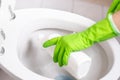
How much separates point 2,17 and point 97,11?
3.63 feet

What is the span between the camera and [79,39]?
854mm

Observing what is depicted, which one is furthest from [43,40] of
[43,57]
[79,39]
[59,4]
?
[59,4]

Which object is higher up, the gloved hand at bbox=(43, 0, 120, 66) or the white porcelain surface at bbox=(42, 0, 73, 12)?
the gloved hand at bbox=(43, 0, 120, 66)

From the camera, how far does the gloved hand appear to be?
2.72 feet

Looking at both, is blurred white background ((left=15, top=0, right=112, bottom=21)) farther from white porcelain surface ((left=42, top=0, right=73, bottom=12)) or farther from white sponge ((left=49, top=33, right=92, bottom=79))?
white sponge ((left=49, top=33, right=92, bottom=79))

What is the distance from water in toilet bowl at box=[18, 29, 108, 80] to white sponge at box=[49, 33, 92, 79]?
0.06m

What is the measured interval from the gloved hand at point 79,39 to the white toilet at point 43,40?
0.10m

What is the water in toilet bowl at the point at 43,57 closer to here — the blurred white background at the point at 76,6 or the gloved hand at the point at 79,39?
the gloved hand at the point at 79,39

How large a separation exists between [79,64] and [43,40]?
0.21 meters

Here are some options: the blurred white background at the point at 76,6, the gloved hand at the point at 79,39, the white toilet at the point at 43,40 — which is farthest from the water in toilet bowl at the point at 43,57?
the blurred white background at the point at 76,6

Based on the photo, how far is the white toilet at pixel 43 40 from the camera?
900 millimetres

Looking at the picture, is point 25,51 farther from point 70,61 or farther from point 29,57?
point 70,61

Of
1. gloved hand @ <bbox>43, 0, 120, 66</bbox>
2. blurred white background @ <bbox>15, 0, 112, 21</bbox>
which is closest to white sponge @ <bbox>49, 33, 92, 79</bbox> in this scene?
gloved hand @ <bbox>43, 0, 120, 66</bbox>

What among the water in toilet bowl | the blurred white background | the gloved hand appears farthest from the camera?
the blurred white background
